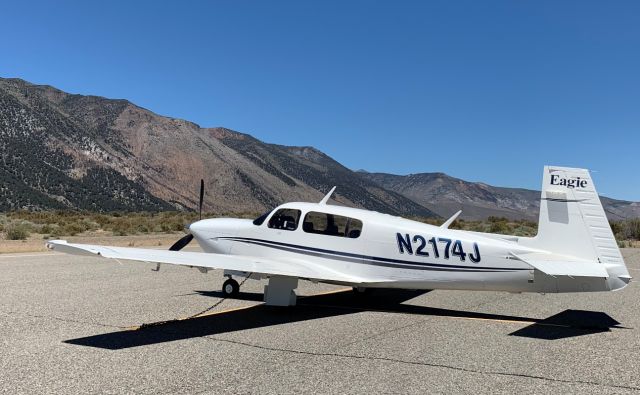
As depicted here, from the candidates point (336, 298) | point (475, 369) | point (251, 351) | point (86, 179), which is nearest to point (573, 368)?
point (475, 369)

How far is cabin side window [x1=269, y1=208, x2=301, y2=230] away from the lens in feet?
35.6

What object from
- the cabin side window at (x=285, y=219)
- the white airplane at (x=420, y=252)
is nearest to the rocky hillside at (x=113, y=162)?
the cabin side window at (x=285, y=219)

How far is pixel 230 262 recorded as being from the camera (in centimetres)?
957

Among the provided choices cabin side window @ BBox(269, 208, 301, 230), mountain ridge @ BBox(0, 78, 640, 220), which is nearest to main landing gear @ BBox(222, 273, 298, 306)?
cabin side window @ BBox(269, 208, 301, 230)

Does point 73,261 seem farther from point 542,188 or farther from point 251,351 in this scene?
point 542,188

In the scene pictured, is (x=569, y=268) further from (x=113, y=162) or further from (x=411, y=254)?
(x=113, y=162)

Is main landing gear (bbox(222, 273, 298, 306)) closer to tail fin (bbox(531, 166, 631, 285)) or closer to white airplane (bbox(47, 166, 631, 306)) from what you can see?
white airplane (bbox(47, 166, 631, 306))

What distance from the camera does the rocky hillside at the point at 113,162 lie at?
8869cm

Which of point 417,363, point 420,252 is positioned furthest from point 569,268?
point 417,363

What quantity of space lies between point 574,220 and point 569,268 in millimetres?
934

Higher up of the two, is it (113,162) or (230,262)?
(113,162)

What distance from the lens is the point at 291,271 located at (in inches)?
377

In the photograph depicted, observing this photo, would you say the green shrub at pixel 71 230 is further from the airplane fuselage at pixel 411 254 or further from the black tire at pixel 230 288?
the airplane fuselage at pixel 411 254

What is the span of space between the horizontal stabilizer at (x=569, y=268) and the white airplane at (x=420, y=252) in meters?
0.02
